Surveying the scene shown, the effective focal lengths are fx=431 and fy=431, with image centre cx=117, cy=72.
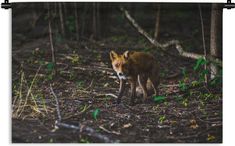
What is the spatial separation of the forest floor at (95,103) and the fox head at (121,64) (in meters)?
0.04

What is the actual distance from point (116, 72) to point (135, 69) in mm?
104

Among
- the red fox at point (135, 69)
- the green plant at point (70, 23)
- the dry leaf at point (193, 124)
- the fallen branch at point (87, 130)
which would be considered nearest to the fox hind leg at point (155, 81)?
the red fox at point (135, 69)

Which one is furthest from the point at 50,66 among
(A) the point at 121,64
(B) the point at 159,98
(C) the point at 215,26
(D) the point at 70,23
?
(C) the point at 215,26

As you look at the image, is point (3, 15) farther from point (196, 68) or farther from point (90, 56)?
point (196, 68)

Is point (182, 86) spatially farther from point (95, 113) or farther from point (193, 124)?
point (95, 113)

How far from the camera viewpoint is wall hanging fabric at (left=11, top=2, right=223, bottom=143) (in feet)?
7.32

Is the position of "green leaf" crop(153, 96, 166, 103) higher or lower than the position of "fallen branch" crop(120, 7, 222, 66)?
lower

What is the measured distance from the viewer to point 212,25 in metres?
2.34

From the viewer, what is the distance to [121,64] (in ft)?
7.54

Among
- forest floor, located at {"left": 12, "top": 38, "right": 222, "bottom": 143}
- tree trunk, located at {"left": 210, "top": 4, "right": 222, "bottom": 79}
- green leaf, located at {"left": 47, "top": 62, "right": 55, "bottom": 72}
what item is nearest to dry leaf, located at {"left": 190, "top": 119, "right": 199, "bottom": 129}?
forest floor, located at {"left": 12, "top": 38, "right": 222, "bottom": 143}

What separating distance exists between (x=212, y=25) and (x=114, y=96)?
66 centimetres

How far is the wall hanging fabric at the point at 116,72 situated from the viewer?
2.23m
